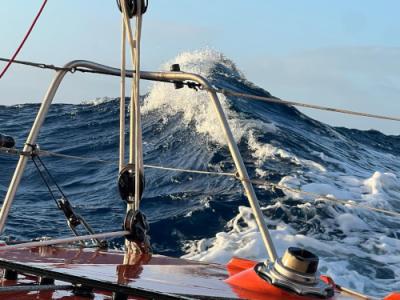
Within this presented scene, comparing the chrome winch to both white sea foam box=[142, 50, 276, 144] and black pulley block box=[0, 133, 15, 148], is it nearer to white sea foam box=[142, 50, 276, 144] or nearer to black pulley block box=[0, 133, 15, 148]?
black pulley block box=[0, 133, 15, 148]

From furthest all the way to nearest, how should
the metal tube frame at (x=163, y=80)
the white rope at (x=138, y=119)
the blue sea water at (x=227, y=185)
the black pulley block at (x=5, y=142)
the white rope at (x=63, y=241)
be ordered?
the blue sea water at (x=227, y=185) < the black pulley block at (x=5, y=142) < the white rope at (x=138, y=119) < the metal tube frame at (x=163, y=80) < the white rope at (x=63, y=241)

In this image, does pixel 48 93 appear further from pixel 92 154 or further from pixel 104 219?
pixel 92 154

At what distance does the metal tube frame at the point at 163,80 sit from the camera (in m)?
4.62

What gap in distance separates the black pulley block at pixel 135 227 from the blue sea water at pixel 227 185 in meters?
4.25

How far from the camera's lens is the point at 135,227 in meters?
4.98

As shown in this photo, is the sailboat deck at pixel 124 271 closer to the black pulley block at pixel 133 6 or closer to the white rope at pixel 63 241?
the white rope at pixel 63 241

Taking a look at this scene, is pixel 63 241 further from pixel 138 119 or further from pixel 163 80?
pixel 163 80

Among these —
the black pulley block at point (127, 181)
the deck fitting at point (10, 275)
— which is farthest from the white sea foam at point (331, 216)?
the deck fitting at point (10, 275)

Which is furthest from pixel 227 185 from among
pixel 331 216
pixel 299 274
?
pixel 299 274

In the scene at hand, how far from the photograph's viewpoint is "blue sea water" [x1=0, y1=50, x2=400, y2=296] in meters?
9.97

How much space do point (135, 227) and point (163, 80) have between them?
1106mm

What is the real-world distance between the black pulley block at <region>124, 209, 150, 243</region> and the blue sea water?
167 inches

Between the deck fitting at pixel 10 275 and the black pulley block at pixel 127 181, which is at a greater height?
the black pulley block at pixel 127 181

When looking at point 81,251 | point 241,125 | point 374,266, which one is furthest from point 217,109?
point 241,125
